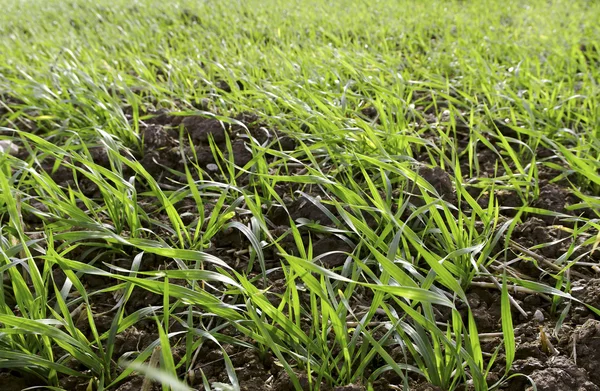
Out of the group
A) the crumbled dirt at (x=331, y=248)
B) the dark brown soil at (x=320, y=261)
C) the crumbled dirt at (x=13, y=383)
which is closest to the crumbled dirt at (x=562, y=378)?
the dark brown soil at (x=320, y=261)

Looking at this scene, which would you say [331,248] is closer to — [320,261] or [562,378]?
[320,261]

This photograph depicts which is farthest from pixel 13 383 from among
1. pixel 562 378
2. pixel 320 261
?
pixel 562 378

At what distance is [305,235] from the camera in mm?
1449

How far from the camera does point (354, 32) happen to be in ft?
10.9

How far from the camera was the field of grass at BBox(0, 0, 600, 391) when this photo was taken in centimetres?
100

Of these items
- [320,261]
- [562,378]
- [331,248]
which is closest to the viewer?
[562,378]

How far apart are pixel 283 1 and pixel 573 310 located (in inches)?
158

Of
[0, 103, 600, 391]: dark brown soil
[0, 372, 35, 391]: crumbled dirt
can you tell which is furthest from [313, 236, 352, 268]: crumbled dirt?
[0, 372, 35, 391]: crumbled dirt

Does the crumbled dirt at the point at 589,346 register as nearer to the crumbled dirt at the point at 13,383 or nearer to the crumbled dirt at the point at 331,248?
the crumbled dirt at the point at 331,248

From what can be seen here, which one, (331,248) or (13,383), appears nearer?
(13,383)

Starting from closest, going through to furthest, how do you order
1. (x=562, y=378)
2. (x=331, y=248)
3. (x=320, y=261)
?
(x=562, y=378), (x=320, y=261), (x=331, y=248)

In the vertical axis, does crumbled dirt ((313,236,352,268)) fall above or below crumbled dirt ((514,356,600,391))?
above

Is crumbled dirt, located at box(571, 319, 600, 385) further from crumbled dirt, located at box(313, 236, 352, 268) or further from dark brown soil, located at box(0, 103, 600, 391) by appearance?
crumbled dirt, located at box(313, 236, 352, 268)

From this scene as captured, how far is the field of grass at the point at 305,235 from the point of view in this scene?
100 cm
